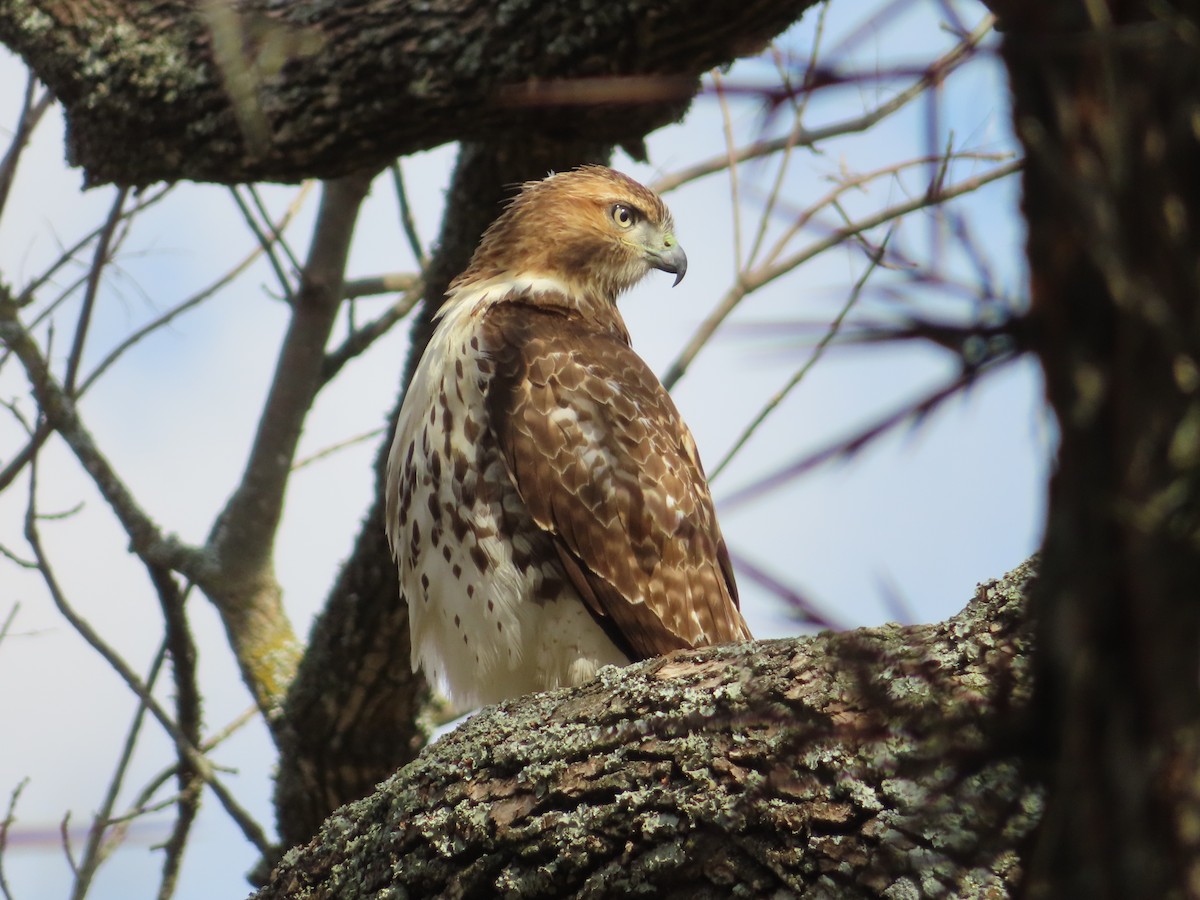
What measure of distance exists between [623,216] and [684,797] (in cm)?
315

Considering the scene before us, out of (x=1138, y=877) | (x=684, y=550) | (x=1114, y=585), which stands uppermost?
(x=684, y=550)

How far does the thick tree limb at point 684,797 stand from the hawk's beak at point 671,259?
255cm

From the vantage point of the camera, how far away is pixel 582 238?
543 centimetres

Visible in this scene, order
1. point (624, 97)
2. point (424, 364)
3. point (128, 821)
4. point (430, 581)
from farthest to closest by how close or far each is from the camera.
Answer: point (128, 821) < point (424, 364) < point (430, 581) < point (624, 97)

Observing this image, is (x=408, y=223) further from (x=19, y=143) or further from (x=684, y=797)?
(x=684, y=797)

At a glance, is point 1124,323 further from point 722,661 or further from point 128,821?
point 128,821

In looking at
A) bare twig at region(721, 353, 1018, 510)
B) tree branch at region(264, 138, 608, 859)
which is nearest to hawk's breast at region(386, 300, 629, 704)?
tree branch at region(264, 138, 608, 859)

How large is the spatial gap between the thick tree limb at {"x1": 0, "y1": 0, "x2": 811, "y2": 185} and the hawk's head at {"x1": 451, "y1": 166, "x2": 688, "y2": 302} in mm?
370

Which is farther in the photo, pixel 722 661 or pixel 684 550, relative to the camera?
pixel 684 550

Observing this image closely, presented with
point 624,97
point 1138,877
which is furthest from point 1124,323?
point 624,97

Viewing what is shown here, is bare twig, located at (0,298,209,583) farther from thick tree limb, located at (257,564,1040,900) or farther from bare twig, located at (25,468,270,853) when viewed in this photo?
thick tree limb, located at (257,564,1040,900)

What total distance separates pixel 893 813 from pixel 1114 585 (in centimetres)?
173

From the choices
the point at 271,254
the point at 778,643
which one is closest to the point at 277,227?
the point at 271,254

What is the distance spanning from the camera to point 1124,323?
111 cm
